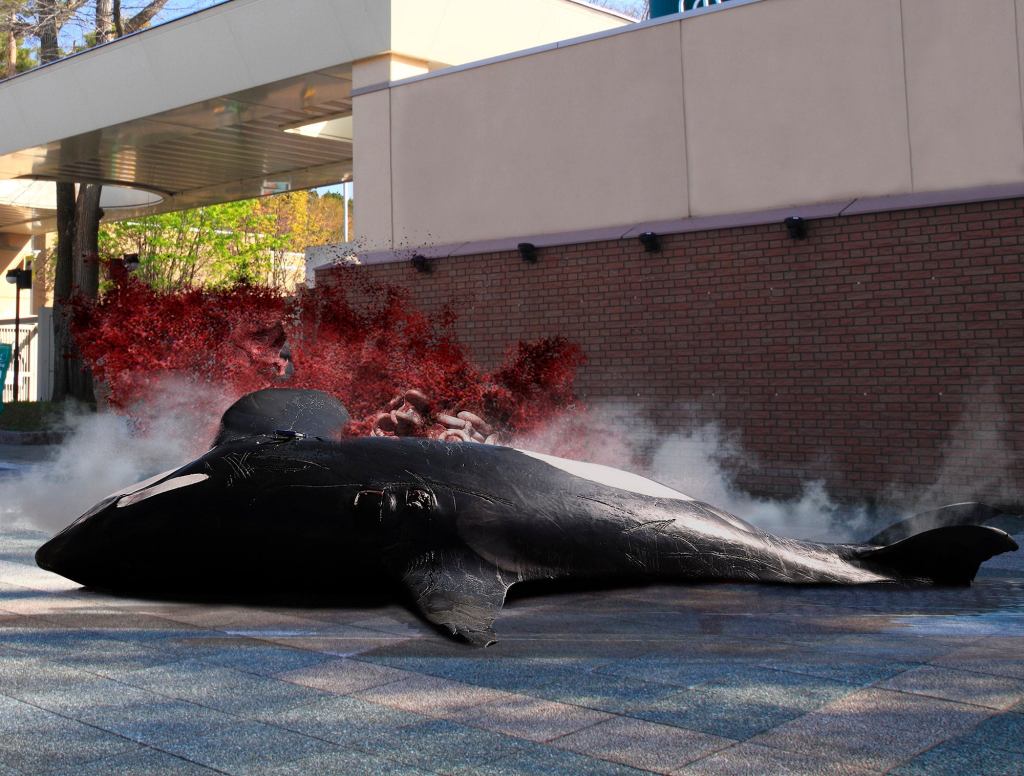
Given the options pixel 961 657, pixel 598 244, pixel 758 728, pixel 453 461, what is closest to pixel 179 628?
pixel 453 461

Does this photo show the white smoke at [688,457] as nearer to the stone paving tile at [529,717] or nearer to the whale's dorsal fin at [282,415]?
the whale's dorsal fin at [282,415]

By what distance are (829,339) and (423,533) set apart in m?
7.39

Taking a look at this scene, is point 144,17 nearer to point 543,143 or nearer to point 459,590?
point 543,143

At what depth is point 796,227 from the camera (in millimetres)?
Answer: 12547

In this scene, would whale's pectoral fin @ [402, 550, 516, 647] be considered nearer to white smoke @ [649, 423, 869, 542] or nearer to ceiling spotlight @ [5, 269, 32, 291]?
white smoke @ [649, 423, 869, 542]

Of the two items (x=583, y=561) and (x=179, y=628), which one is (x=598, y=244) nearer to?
(x=583, y=561)

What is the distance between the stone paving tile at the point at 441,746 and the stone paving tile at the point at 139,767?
566mm

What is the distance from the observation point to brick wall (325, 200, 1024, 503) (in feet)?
37.4

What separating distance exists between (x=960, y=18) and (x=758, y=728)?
32.2 feet

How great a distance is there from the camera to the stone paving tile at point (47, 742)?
3.84 m

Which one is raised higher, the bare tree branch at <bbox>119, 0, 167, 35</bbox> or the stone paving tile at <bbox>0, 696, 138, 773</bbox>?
the bare tree branch at <bbox>119, 0, 167, 35</bbox>

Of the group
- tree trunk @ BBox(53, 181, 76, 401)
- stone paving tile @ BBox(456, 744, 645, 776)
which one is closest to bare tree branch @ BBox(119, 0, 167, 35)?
tree trunk @ BBox(53, 181, 76, 401)

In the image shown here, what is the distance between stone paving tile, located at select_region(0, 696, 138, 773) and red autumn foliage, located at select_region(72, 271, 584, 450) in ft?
25.8

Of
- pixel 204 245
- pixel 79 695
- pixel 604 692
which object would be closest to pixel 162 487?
pixel 79 695
